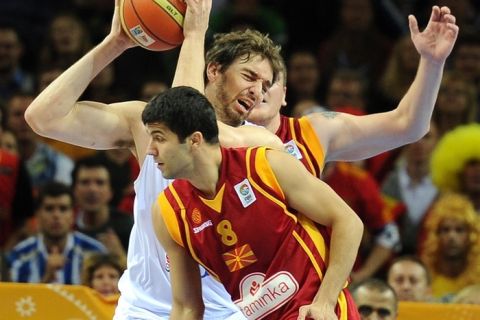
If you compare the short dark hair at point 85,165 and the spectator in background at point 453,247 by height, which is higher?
the short dark hair at point 85,165

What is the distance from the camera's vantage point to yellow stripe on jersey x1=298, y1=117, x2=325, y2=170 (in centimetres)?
609

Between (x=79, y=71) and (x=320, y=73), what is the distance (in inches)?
234

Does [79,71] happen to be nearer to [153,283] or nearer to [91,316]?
[153,283]

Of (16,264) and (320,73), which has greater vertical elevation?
(320,73)

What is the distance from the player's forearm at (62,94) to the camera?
18.8 ft

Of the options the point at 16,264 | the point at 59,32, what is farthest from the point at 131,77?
the point at 16,264

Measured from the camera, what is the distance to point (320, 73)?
11555mm

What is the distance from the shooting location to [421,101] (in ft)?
20.0

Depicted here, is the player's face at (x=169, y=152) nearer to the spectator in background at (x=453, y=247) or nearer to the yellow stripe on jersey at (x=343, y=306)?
the yellow stripe on jersey at (x=343, y=306)

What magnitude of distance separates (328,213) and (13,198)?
4.83 m

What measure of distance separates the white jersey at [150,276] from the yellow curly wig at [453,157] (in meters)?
4.26

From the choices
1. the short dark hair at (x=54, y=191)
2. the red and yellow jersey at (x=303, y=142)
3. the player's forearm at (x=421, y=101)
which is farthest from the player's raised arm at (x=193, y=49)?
the short dark hair at (x=54, y=191)

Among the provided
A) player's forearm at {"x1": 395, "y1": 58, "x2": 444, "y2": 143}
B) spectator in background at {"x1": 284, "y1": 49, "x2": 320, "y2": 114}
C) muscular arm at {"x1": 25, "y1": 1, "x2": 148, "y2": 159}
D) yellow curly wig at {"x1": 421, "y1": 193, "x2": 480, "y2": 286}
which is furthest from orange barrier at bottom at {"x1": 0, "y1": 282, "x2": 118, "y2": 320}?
spectator in background at {"x1": 284, "y1": 49, "x2": 320, "y2": 114}

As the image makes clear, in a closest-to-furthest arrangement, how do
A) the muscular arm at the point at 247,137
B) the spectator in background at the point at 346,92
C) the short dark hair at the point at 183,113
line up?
the short dark hair at the point at 183,113 < the muscular arm at the point at 247,137 < the spectator in background at the point at 346,92
